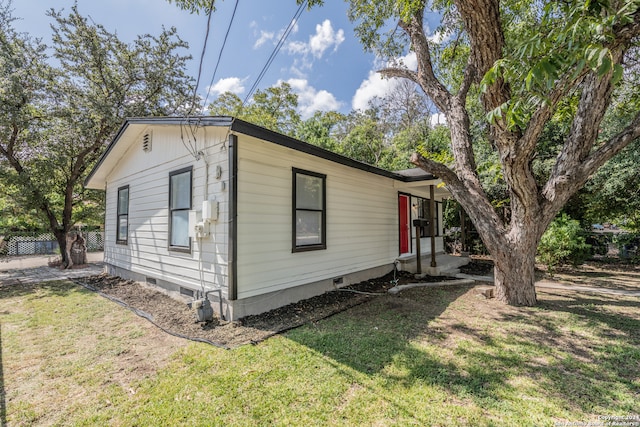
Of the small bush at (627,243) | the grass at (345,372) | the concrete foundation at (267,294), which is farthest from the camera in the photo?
the small bush at (627,243)

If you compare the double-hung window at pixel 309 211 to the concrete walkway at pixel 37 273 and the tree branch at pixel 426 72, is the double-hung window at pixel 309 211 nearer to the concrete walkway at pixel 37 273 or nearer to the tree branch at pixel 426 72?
the tree branch at pixel 426 72

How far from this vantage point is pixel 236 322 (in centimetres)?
423

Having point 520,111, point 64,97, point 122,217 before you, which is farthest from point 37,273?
point 520,111

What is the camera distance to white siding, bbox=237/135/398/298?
4.46 m

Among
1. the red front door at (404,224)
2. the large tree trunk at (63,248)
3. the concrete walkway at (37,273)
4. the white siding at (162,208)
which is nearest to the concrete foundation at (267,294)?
the white siding at (162,208)

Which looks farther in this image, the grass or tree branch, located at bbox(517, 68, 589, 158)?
tree branch, located at bbox(517, 68, 589, 158)

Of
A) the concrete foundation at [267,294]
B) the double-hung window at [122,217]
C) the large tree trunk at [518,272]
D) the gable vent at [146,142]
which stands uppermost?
the gable vent at [146,142]

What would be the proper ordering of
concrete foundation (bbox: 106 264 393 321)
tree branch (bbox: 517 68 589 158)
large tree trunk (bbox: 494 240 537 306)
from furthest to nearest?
1. large tree trunk (bbox: 494 240 537 306)
2. concrete foundation (bbox: 106 264 393 321)
3. tree branch (bbox: 517 68 589 158)

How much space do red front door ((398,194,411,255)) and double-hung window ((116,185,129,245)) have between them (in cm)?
769

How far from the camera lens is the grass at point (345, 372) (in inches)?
89.9

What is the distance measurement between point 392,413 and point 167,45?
14115 millimetres

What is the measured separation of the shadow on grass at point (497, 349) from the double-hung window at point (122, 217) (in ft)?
20.5

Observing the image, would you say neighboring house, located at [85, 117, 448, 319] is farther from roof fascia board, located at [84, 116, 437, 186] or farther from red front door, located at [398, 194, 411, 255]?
red front door, located at [398, 194, 411, 255]

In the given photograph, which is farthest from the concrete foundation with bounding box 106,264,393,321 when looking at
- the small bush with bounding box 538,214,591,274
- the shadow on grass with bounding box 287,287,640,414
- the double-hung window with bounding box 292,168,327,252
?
the small bush with bounding box 538,214,591,274
